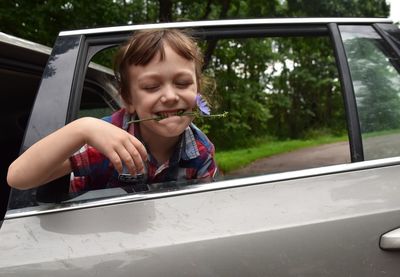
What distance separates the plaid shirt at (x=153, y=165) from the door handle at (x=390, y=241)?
23.1 inches

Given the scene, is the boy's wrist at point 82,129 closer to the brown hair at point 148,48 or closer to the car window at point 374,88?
the brown hair at point 148,48

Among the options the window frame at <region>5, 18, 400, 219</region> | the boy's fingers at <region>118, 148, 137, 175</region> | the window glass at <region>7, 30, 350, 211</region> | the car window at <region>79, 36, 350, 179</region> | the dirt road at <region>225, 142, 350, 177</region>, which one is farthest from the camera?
the car window at <region>79, 36, 350, 179</region>

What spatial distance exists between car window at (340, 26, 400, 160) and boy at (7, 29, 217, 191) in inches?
22.7

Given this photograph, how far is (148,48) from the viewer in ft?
5.06

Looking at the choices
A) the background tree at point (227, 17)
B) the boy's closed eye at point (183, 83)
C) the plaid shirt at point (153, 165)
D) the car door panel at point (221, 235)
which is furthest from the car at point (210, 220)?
the background tree at point (227, 17)

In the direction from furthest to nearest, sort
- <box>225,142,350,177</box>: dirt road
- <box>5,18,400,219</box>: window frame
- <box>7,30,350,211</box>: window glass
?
<box>7,30,350,211</box>: window glass, <box>225,142,350,177</box>: dirt road, <box>5,18,400,219</box>: window frame

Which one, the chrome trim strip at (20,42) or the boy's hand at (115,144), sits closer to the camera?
the boy's hand at (115,144)

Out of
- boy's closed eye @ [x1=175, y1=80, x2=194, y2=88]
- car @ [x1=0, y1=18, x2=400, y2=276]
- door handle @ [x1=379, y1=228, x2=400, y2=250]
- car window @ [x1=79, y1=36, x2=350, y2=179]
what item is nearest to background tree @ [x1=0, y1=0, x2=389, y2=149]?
car window @ [x1=79, y1=36, x2=350, y2=179]

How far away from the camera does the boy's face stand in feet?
4.94

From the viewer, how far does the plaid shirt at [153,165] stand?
1493 millimetres

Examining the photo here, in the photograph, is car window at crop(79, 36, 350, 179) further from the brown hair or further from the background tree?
the brown hair

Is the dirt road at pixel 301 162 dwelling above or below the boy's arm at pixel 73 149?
below

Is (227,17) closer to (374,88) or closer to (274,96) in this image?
(274,96)

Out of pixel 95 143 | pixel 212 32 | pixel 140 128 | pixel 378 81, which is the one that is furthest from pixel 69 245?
pixel 378 81
